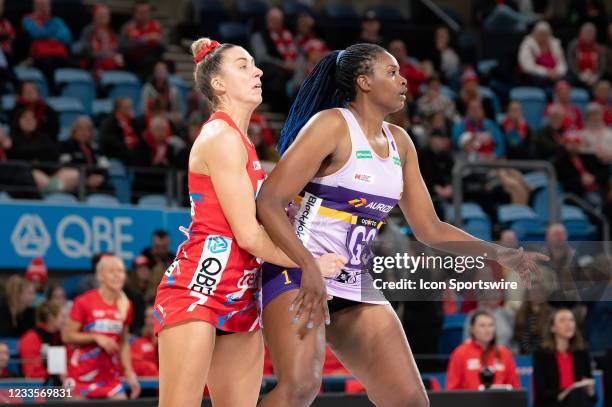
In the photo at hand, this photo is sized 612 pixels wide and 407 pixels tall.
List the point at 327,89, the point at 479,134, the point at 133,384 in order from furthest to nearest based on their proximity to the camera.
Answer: the point at 479,134
the point at 133,384
the point at 327,89

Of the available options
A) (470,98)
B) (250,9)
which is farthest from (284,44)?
(470,98)

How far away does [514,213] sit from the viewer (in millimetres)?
11109

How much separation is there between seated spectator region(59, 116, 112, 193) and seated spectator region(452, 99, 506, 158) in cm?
390

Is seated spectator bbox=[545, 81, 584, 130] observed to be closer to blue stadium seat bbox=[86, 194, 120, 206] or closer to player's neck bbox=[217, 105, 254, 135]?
blue stadium seat bbox=[86, 194, 120, 206]

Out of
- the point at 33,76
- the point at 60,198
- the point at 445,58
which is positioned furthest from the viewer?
the point at 445,58

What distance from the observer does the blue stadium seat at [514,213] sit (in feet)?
36.4

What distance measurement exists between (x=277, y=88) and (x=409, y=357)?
868cm

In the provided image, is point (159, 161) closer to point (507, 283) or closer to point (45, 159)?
point (45, 159)

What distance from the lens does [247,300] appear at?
425 cm

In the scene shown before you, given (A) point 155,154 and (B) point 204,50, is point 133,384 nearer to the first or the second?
(B) point 204,50

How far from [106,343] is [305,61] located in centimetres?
619

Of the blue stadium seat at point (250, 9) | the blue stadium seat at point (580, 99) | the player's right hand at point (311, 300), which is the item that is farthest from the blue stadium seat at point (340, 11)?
the player's right hand at point (311, 300)

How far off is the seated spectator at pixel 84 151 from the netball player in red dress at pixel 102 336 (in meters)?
2.55

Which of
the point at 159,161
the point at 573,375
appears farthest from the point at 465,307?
the point at 159,161
